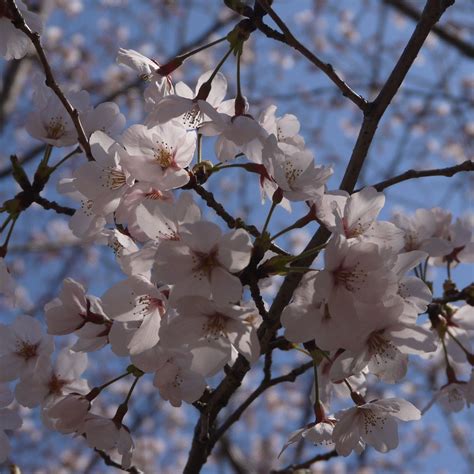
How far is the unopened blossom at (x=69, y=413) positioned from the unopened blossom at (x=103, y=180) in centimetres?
46

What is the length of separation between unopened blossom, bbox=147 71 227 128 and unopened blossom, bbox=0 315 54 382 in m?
0.70

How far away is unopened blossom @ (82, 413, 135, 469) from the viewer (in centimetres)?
154

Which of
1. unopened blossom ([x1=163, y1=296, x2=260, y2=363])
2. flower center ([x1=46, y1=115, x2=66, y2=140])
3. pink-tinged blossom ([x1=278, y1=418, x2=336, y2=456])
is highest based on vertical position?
flower center ([x1=46, y1=115, x2=66, y2=140])

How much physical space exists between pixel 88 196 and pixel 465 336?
1.20 meters

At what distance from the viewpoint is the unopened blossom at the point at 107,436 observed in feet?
5.04

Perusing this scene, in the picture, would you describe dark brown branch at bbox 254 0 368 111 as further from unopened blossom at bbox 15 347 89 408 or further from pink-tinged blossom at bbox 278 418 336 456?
unopened blossom at bbox 15 347 89 408

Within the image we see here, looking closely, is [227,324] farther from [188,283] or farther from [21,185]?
[21,185]

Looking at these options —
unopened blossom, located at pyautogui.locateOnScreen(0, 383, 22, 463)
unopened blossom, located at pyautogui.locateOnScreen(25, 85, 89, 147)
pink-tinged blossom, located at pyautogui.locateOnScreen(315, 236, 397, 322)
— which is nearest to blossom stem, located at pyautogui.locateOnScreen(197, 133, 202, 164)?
unopened blossom, located at pyautogui.locateOnScreen(25, 85, 89, 147)

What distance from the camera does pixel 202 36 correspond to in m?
6.26

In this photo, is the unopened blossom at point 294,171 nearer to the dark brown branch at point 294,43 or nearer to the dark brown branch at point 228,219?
the dark brown branch at point 228,219

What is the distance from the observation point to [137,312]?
1.40 m

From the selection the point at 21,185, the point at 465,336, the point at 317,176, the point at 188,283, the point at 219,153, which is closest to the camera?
the point at 188,283

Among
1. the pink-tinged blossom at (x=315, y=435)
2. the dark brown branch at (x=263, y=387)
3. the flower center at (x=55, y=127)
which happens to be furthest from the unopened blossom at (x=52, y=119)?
the pink-tinged blossom at (x=315, y=435)

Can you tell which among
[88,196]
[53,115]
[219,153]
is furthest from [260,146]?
[53,115]
